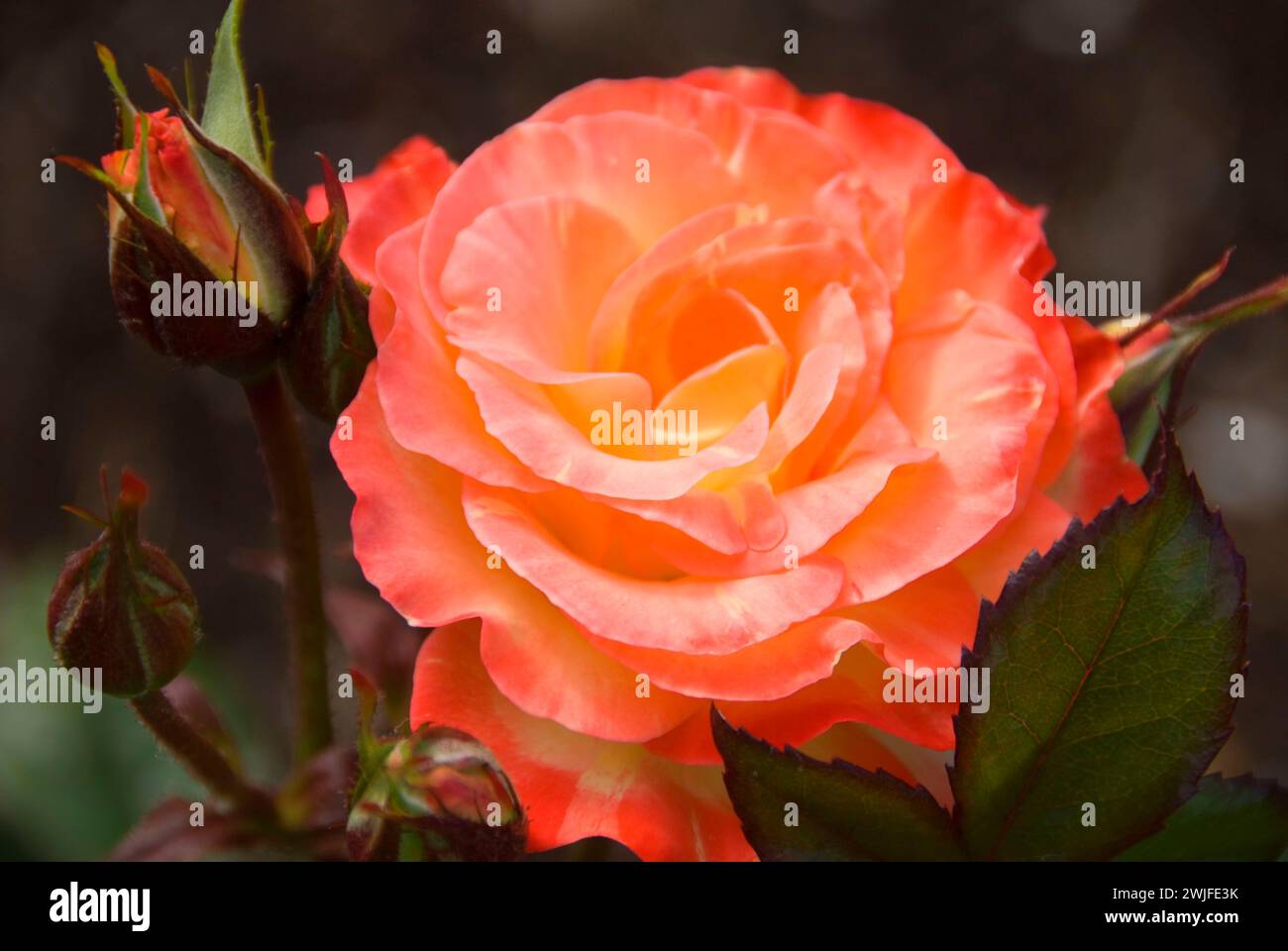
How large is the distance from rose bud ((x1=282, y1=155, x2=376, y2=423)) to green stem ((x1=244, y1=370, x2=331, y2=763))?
0.11ft

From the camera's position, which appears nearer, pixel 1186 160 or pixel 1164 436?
pixel 1164 436

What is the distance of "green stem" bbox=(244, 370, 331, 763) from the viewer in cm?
41

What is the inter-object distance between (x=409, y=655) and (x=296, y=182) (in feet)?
2.82

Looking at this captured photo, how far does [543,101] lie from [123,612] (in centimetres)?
95

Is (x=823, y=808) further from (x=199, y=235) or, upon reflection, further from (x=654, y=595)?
(x=199, y=235)

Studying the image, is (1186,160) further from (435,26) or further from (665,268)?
(665,268)

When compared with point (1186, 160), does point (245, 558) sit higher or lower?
lower

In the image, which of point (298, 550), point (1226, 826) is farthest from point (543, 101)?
point (1226, 826)

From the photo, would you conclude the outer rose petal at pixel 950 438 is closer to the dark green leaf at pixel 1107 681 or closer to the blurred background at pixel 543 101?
the dark green leaf at pixel 1107 681

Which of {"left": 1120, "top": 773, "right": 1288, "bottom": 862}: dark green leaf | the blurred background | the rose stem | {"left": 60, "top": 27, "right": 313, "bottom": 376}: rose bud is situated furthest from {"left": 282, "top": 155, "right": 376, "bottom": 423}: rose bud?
the blurred background

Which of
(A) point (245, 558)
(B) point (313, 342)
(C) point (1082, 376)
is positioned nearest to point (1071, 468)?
(C) point (1082, 376)

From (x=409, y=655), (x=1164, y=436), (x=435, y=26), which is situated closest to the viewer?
(x=1164, y=436)

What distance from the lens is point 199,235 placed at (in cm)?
36

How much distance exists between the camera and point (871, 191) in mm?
395
